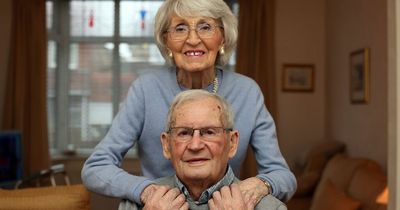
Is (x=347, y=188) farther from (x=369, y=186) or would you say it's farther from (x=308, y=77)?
(x=308, y=77)

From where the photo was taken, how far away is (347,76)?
223 inches

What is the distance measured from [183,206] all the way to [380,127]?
11.7 ft

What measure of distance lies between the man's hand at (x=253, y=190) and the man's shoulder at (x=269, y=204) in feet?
0.04

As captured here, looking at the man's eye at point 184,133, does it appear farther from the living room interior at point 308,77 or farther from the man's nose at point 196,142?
the living room interior at point 308,77

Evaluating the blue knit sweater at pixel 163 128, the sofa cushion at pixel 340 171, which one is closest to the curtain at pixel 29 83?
the sofa cushion at pixel 340 171

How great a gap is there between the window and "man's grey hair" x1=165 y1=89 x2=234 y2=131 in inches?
206

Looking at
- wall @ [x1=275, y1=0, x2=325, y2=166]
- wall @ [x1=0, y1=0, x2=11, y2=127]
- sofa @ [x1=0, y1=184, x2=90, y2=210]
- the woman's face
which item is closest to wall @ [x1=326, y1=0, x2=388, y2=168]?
wall @ [x1=275, y1=0, x2=325, y2=166]

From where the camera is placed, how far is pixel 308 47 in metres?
6.58

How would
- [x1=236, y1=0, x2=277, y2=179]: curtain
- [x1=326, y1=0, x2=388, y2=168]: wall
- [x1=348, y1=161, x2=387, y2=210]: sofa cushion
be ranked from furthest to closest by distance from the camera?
[x1=236, y1=0, x2=277, y2=179]: curtain → [x1=326, y1=0, x2=388, y2=168]: wall → [x1=348, y1=161, x2=387, y2=210]: sofa cushion

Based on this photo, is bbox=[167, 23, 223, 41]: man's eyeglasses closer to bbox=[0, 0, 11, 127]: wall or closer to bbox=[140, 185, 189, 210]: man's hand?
bbox=[140, 185, 189, 210]: man's hand

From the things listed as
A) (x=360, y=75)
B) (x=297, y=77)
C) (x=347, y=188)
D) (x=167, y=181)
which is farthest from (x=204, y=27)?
(x=297, y=77)

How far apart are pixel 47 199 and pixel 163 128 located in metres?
0.99

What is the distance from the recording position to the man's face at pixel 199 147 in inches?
57.6

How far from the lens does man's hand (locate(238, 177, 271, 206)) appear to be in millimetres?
1466
